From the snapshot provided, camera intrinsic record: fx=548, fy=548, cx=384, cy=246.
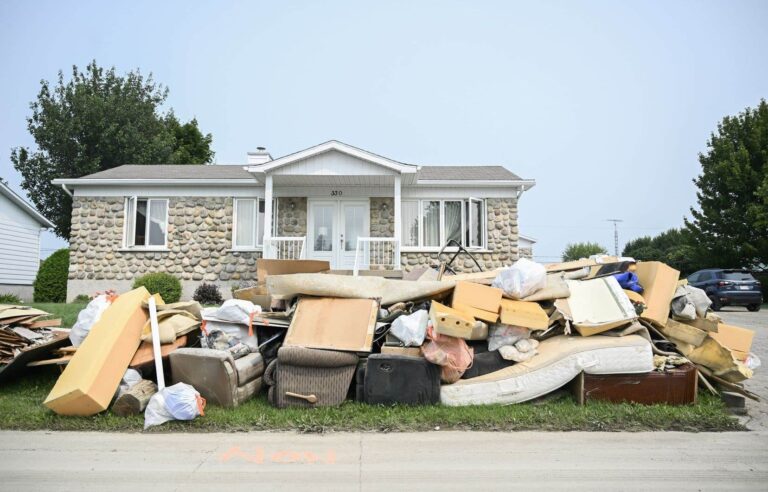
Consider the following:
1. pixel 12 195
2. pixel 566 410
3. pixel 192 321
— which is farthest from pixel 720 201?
pixel 12 195

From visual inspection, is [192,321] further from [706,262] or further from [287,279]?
[706,262]

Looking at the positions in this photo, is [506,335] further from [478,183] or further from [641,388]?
[478,183]

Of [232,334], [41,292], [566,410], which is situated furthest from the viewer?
[41,292]

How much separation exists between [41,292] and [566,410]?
18.7 m

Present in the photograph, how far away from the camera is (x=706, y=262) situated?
27.4m

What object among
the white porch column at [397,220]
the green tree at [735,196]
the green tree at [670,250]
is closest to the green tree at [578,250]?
the green tree at [670,250]

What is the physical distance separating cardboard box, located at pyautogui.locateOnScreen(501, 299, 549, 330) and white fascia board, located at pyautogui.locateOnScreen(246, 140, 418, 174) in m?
9.41

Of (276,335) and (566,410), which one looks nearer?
(566,410)

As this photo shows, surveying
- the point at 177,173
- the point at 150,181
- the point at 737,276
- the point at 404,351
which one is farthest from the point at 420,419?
the point at 737,276

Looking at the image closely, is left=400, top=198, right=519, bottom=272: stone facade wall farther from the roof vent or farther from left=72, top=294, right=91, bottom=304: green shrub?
left=72, top=294, right=91, bottom=304: green shrub

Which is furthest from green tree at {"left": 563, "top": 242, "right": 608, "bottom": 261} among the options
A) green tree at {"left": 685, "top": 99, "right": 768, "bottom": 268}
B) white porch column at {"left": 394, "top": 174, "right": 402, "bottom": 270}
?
A: white porch column at {"left": 394, "top": 174, "right": 402, "bottom": 270}

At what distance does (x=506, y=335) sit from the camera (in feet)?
21.0

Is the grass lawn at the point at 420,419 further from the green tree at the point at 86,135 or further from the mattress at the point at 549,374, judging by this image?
the green tree at the point at 86,135

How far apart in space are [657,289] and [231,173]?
14.2 metres
